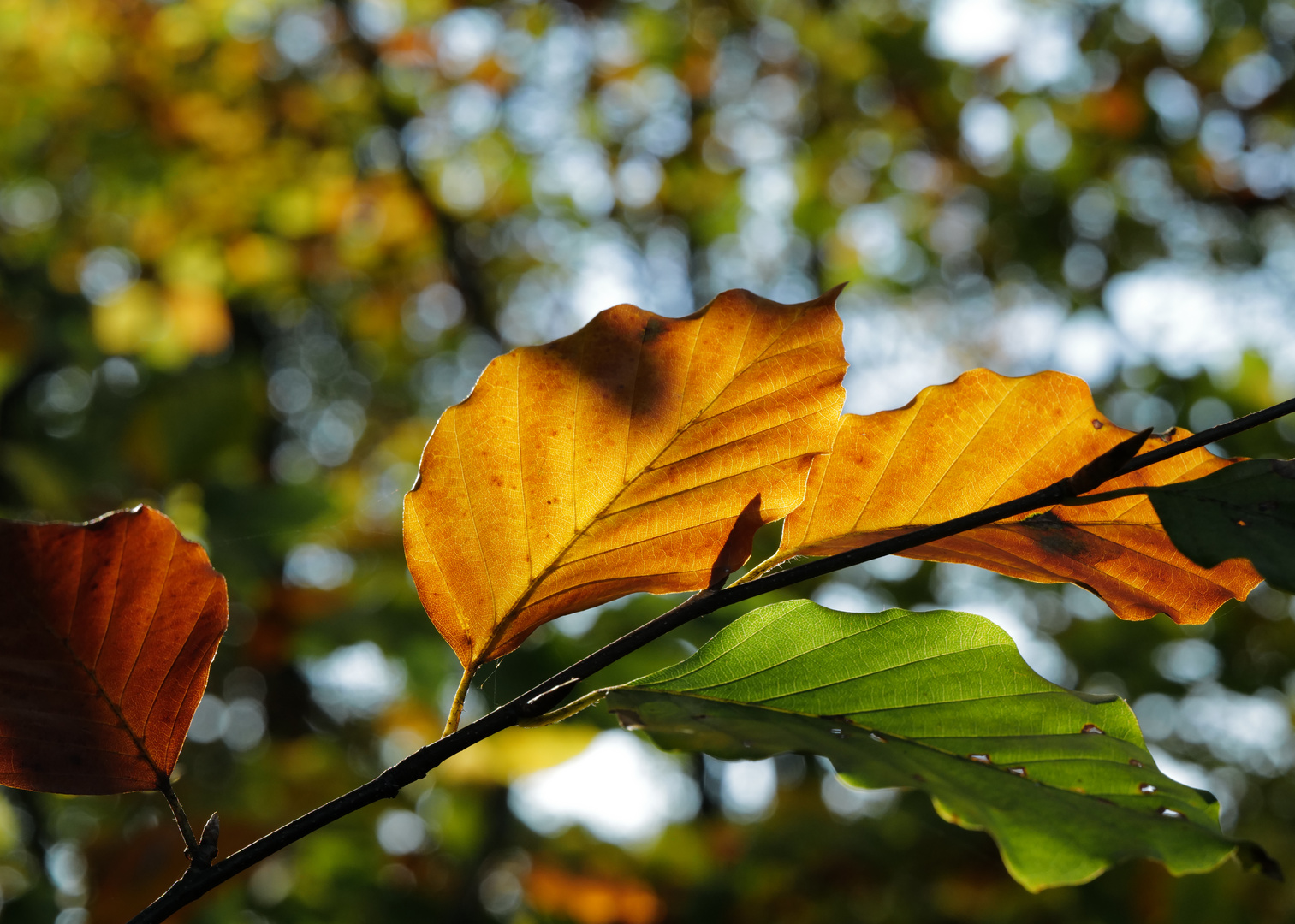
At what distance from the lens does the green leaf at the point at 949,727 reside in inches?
13.6

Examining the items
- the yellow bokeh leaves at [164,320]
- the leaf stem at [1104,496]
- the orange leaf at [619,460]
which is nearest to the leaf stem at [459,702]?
the orange leaf at [619,460]

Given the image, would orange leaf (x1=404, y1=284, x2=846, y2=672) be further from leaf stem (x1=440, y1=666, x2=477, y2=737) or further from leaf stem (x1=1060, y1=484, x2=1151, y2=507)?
leaf stem (x1=1060, y1=484, x2=1151, y2=507)

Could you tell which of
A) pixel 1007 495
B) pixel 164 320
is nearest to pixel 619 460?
pixel 1007 495

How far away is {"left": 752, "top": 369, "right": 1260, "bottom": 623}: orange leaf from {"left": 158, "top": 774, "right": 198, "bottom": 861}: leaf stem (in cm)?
29

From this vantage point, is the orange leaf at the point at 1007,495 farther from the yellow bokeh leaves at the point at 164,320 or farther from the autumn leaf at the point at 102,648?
the yellow bokeh leaves at the point at 164,320

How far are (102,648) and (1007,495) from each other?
426mm

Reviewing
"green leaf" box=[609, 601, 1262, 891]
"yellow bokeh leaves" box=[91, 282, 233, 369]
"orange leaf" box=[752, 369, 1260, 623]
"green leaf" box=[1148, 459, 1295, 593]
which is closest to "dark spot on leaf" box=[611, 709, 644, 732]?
"green leaf" box=[609, 601, 1262, 891]

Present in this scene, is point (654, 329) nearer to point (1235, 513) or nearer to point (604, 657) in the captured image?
point (604, 657)

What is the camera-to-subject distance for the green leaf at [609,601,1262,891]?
0.35m

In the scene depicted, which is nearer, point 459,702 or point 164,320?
point 459,702

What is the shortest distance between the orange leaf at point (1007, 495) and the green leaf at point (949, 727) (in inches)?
1.6

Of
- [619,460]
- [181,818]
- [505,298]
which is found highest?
[619,460]

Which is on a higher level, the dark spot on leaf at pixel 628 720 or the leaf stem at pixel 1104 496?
the leaf stem at pixel 1104 496

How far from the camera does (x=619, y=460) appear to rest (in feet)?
1.41
